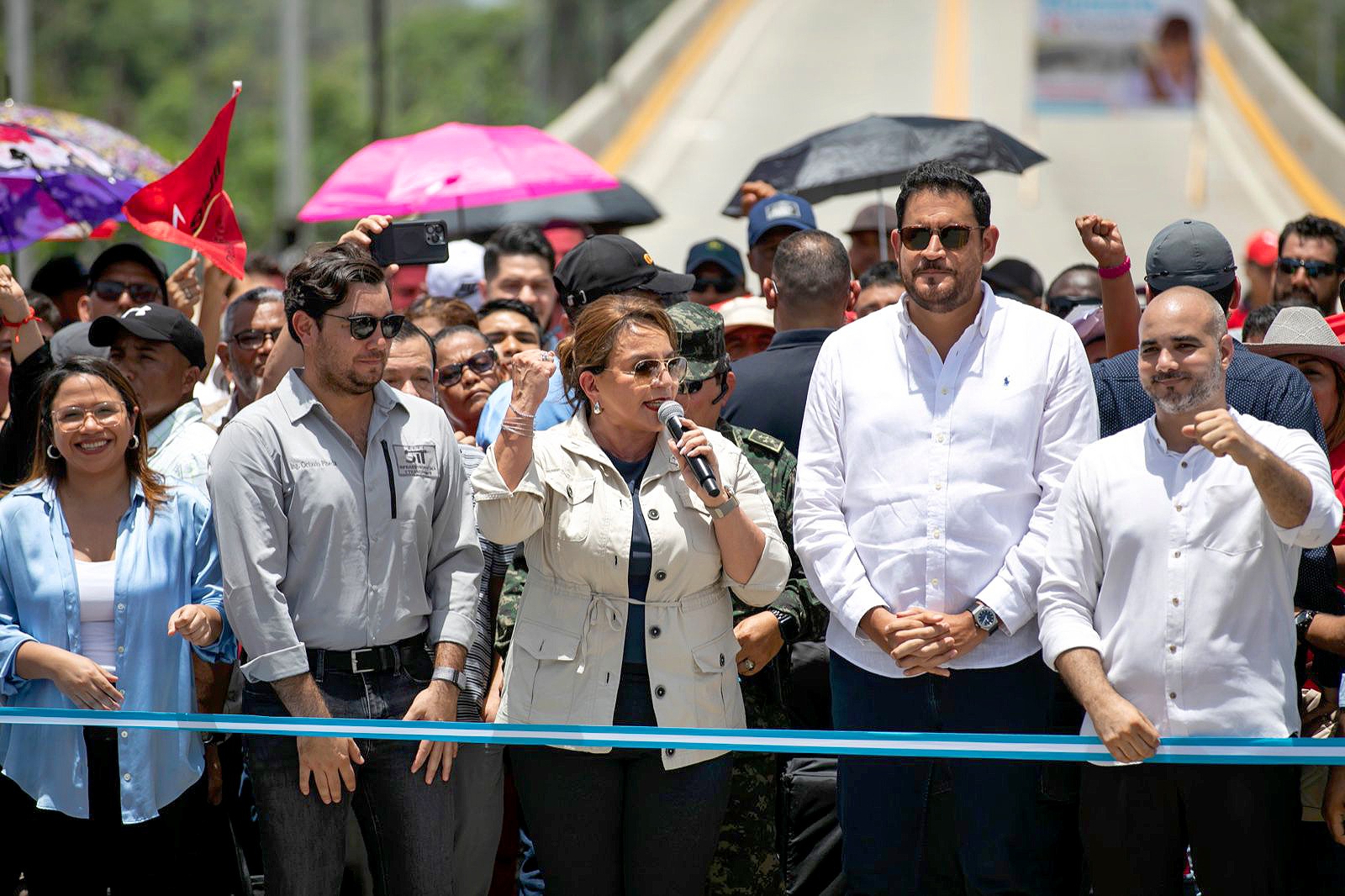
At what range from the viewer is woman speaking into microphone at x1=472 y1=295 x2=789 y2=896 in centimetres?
462

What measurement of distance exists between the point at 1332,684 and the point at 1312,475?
0.99 metres

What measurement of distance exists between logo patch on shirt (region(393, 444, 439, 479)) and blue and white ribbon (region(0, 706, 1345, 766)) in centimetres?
74

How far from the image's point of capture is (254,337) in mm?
6926

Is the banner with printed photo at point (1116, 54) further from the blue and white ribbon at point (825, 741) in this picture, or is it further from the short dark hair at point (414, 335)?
the blue and white ribbon at point (825, 741)

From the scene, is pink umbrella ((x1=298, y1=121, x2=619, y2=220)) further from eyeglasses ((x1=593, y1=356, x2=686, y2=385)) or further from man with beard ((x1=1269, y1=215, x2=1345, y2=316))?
eyeglasses ((x1=593, y1=356, x2=686, y2=385))

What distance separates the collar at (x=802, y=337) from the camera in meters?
5.95

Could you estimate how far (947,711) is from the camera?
4645mm

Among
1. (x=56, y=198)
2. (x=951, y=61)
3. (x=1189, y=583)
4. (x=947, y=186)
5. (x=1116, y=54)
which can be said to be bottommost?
(x=1189, y=583)

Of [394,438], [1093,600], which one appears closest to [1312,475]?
[1093,600]

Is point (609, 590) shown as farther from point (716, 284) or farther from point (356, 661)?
point (716, 284)

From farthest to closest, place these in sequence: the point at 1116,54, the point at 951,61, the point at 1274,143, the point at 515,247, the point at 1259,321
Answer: the point at 951,61 < the point at 1116,54 < the point at 1274,143 < the point at 515,247 < the point at 1259,321

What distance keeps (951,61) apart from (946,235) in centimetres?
2888

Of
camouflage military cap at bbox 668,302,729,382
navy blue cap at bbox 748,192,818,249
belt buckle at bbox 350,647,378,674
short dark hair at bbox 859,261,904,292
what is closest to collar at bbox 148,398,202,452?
belt buckle at bbox 350,647,378,674

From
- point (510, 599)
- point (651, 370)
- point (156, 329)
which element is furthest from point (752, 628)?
point (156, 329)
